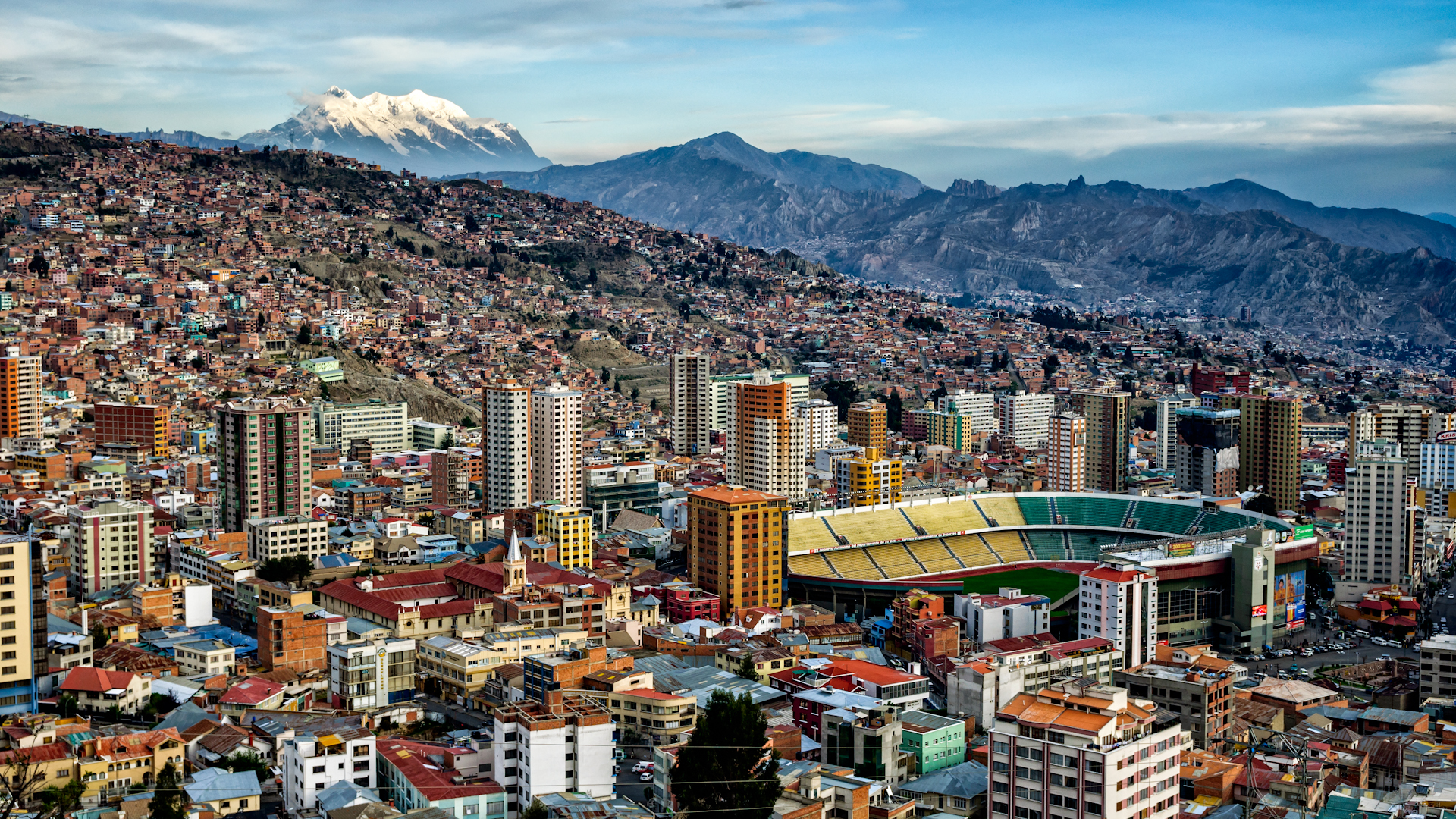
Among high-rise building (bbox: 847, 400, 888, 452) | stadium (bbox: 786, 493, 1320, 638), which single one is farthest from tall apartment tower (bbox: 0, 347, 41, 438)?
high-rise building (bbox: 847, 400, 888, 452)

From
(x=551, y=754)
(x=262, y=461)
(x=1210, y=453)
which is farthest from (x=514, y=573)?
(x=1210, y=453)

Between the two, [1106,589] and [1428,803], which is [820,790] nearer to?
[1428,803]

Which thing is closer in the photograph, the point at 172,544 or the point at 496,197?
the point at 172,544

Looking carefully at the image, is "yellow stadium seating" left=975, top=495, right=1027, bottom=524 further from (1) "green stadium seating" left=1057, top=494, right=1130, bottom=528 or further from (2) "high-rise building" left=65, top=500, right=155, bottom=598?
(2) "high-rise building" left=65, top=500, right=155, bottom=598

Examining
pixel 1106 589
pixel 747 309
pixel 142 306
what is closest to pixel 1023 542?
pixel 1106 589

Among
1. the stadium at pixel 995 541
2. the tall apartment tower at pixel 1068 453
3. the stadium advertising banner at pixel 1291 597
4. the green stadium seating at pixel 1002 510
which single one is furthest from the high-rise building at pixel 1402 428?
the stadium advertising banner at pixel 1291 597

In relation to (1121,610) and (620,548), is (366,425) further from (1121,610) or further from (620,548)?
(1121,610)
